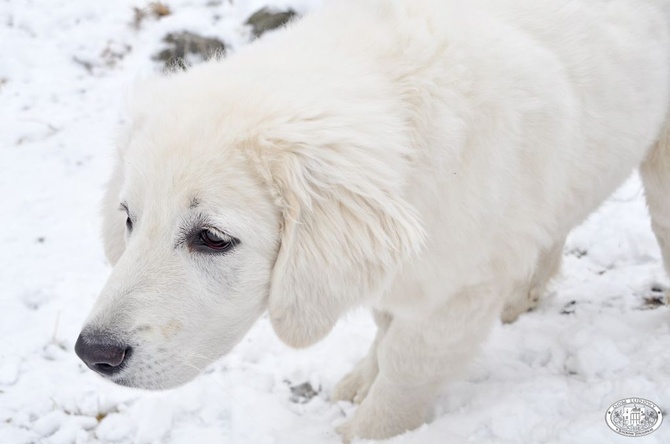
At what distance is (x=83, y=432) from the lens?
3412 mm

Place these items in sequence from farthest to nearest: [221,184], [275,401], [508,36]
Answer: [275,401]
[508,36]
[221,184]

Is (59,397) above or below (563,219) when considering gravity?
below

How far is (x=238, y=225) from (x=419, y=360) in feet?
4.10

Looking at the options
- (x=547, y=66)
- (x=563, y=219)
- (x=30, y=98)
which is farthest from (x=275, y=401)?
(x=30, y=98)

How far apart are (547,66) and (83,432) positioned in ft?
9.39

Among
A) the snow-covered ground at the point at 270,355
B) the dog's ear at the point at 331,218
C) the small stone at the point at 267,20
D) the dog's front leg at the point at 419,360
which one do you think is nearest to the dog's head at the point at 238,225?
the dog's ear at the point at 331,218

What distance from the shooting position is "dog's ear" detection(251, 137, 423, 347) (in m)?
2.13

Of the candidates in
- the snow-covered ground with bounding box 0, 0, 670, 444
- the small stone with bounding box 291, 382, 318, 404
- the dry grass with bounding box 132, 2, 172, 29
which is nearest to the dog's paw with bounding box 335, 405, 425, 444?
the snow-covered ground with bounding box 0, 0, 670, 444

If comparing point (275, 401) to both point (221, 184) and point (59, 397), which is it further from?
point (221, 184)

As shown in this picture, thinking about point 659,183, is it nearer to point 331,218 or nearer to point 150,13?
point 331,218

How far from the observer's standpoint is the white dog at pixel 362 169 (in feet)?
7.03

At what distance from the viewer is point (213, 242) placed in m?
2.18

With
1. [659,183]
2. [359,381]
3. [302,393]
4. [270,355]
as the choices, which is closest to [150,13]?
[270,355]

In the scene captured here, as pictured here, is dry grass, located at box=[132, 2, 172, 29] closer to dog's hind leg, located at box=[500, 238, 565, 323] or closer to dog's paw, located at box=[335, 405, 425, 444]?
dog's hind leg, located at box=[500, 238, 565, 323]
